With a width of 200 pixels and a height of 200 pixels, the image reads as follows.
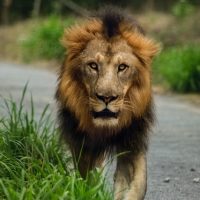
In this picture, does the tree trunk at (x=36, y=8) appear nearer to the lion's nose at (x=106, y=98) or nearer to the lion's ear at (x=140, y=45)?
the lion's ear at (x=140, y=45)

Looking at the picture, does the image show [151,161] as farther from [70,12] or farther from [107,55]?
[70,12]

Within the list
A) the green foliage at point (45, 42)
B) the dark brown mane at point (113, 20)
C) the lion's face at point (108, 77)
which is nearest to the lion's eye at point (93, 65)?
the lion's face at point (108, 77)

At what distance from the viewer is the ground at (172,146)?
6466 mm

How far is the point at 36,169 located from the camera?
5.36 m

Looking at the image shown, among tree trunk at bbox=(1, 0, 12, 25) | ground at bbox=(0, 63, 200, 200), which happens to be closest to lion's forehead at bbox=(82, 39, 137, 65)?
ground at bbox=(0, 63, 200, 200)

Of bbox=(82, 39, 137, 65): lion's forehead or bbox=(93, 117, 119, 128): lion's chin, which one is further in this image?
bbox=(82, 39, 137, 65): lion's forehead

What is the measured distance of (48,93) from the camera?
14023mm

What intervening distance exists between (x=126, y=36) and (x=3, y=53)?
23069mm

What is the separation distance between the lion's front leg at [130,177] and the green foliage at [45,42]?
56.6 ft

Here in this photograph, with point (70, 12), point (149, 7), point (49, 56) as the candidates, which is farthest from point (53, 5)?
point (49, 56)

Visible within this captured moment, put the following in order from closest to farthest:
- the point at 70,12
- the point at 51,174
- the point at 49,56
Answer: the point at 51,174, the point at 49,56, the point at 70,12

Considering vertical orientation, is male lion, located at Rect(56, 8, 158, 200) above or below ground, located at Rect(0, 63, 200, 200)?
above

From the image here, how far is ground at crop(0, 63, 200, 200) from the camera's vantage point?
647 cm

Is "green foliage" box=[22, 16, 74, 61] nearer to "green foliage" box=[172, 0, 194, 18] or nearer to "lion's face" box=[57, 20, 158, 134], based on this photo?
"green foliage" box=[172, 0, 194, 18]
